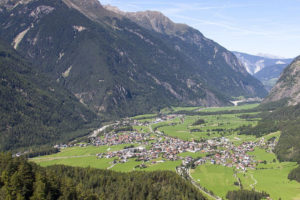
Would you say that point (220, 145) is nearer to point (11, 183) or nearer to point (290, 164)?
point (290, 164)

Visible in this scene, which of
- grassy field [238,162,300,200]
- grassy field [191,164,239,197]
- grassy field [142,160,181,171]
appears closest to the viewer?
grassy field [238,162,300,200]

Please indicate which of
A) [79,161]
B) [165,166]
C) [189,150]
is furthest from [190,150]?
[79,161]

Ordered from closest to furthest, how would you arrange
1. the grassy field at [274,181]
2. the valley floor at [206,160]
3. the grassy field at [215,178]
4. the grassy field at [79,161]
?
the grassy field at [274,181], the grassy field at [215,178], the valley floor at [206,160], the grassy field at [79,161]

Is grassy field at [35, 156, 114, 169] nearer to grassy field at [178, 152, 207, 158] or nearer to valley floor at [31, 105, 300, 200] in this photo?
valley floor at [31, 105, 300, 200]

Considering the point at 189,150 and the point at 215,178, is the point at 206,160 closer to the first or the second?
the point at 189,150

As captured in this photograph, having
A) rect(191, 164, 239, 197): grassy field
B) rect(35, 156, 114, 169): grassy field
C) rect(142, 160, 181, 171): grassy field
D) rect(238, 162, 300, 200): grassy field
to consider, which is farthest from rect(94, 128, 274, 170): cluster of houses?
rect(238, 162, 300, 200): grassy field

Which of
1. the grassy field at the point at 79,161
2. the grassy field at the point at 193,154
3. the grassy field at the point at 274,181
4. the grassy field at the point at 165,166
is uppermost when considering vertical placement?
the grassy field at the point at 79,161

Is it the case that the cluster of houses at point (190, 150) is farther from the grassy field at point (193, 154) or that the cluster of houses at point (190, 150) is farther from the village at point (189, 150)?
the grassy field at point (193, 154)

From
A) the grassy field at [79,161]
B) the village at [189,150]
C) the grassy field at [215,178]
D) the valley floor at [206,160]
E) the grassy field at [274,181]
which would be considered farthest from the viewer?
the village at [189,150]

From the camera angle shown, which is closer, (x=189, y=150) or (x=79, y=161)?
(x=79, y=161)

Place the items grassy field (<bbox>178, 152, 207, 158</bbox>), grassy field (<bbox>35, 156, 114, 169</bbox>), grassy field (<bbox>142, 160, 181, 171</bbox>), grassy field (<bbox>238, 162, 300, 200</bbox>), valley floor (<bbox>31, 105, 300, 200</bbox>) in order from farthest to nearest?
grassy field (<bbox>178, 152, 207, 158</bbox>)
grassy field (<bbox>35, 156, 114, 169</bbox>)
grassy field (<bbox>142, 160, 181, 171</bbox>)
valley floor (<bbox>31, 105, 300, 200</bbox>)
grassy field (<bbox>238, 162, 300, 200</bbox>)

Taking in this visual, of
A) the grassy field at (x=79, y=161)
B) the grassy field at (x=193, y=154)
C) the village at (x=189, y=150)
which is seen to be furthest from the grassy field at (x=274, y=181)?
the grassy field at (x=79, y=161)
